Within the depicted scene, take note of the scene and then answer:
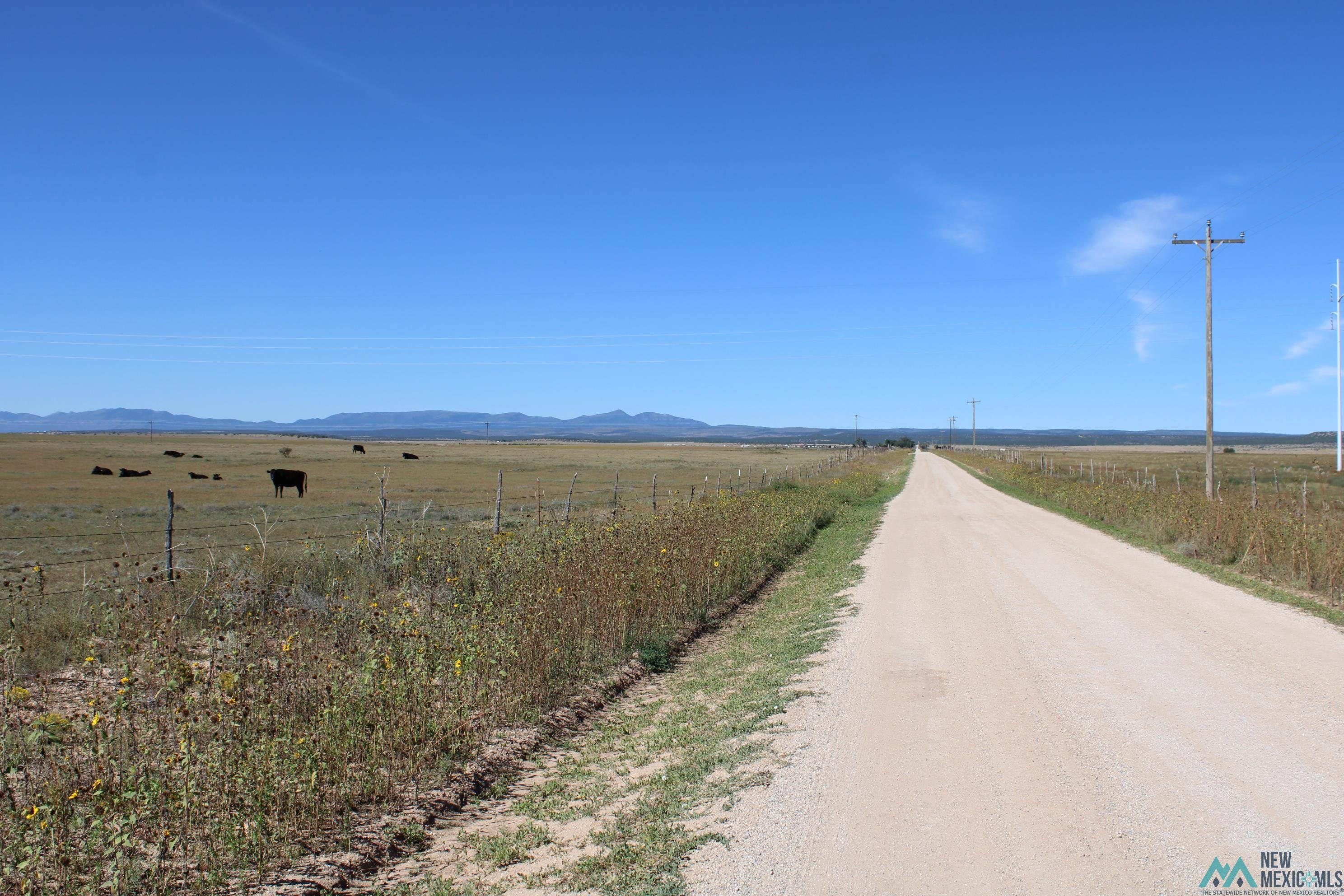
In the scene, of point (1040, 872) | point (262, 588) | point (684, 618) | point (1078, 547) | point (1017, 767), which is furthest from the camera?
point (1078, 547)

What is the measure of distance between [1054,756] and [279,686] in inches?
209

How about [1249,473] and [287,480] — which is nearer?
[287,480]

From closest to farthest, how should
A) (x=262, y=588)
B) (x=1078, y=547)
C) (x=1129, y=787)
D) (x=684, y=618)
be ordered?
1. (x=1129, y=787)
2. (x=262, y=588)
3. (x=684, y=618)
4. (x=1078, y=547)

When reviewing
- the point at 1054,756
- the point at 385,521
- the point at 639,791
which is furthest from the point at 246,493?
the point at 1054,756

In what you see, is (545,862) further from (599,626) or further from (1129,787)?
(599,626)

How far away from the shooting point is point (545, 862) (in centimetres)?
434

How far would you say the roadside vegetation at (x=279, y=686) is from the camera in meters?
4.23

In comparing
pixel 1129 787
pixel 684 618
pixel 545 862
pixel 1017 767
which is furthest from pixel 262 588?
pixel 1129 787

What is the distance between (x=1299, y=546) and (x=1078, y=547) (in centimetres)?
469

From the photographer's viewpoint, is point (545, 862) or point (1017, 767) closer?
point (545, 862)

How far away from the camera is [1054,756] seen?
548 centimetres

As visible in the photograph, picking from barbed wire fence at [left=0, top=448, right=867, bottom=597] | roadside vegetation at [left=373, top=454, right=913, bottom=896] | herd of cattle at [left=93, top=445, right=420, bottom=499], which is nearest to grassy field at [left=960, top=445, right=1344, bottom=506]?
roadside vegetation at [left=373, top=454, right=913, bottom=896]

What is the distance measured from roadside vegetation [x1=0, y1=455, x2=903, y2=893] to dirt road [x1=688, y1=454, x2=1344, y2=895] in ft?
7.61

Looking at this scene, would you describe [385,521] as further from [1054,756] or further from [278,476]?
[278,476]
